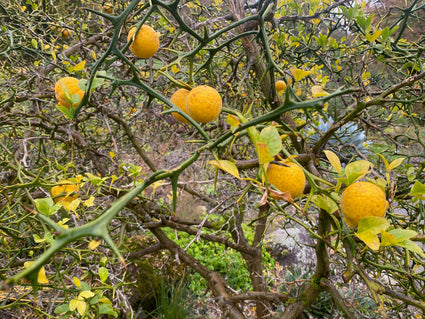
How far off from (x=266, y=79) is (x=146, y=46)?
515 mm

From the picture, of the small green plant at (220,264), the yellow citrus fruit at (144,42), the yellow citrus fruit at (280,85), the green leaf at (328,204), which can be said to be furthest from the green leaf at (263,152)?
the small green plant at (220,264)

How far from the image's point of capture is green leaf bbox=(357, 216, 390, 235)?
51 centimetres

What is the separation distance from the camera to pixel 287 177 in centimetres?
58

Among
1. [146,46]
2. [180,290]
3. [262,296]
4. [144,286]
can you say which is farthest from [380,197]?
[144,286]

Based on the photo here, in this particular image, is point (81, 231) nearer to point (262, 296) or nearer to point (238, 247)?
point (262, 296)

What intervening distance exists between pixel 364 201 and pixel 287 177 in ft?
0.48

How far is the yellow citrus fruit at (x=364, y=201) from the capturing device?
549mm

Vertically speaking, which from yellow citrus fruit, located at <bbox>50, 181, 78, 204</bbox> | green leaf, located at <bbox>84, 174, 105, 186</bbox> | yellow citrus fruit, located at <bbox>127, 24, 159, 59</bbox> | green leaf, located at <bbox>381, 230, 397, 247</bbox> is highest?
yellow citrus fruit, located at <bbox>127, 24, 159, 59</bbox>

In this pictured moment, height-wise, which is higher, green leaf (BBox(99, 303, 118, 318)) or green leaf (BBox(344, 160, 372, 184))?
green leaf (BBox(344, 160, 372, 184))

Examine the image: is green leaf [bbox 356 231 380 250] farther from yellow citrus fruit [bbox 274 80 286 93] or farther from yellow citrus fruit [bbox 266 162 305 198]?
yellow citrus fruit [bbox 274 80 286 93]

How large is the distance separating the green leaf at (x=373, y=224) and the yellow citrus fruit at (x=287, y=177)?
13cm

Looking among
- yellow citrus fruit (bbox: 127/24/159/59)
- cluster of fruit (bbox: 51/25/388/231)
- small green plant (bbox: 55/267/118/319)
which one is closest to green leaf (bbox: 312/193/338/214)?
cluster of fruit (bbox: 51/25/388/231)

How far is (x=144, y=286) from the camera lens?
8.89ft

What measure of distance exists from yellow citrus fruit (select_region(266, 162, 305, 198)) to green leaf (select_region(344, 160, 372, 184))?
92 mm
